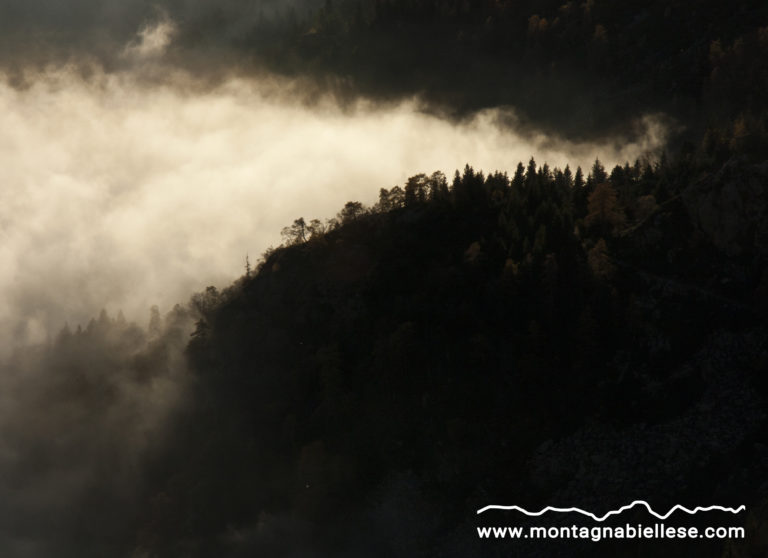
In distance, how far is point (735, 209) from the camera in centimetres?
13312

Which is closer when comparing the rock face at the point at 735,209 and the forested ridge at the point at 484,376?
the forested ridge at the point at 484,376

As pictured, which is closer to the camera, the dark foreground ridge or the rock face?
the dark foreground ridge

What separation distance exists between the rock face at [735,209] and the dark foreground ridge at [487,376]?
0.31m

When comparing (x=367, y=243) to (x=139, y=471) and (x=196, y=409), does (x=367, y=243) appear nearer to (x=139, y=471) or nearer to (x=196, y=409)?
(x=196, y=409)

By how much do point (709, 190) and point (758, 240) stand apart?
40.3 feet

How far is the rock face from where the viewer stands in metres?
131

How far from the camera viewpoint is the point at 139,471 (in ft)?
602

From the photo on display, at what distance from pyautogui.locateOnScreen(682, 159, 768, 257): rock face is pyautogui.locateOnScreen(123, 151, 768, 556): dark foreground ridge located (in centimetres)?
31

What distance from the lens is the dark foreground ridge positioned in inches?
4498

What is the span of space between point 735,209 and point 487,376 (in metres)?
50.7

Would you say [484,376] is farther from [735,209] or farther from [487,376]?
[735,209]

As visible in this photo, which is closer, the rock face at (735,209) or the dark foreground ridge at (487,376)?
the dark foreground ridge at (487,376)

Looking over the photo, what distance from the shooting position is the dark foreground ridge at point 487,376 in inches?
4498

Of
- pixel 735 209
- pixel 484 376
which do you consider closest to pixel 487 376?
pixel 484 376
